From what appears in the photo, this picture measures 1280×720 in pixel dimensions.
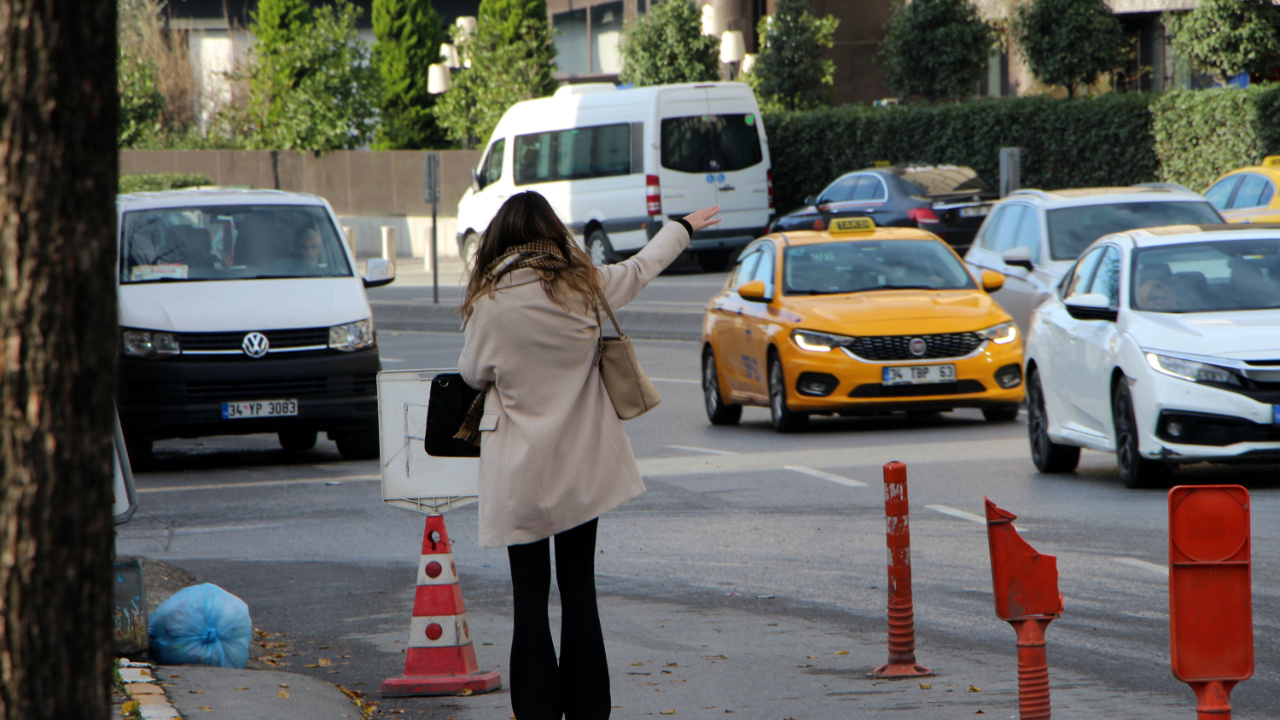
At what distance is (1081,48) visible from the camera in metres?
33.2

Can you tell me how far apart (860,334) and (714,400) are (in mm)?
2086

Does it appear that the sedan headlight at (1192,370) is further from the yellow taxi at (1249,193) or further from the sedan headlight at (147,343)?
the yellow taxi at (1249,193)

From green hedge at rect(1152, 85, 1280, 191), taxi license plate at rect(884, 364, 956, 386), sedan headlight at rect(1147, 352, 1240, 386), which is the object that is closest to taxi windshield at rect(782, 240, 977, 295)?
taxi license plate at rect(884, 364, 956, 386)

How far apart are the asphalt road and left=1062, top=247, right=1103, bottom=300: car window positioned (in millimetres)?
1205

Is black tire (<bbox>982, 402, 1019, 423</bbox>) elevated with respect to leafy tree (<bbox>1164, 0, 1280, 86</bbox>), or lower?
lower

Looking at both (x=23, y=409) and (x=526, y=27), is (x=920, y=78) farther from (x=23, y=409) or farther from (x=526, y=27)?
(x=23, y=409)

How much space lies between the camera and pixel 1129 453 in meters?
10.8

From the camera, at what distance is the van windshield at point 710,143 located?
30.8 m

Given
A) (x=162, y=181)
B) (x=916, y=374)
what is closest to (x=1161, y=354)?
(x=916, y=374)

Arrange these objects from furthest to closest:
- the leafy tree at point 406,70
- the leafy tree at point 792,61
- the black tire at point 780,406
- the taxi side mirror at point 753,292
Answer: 1. the leafy tree at point 406,70
2. the leafy tree at point 792,61
3. the taxi side mirror at point 753,292
4. the black tire at point 780,406

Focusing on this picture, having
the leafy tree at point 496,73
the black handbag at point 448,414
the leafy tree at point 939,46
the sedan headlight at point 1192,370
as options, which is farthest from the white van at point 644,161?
the black handbag at point 448,414

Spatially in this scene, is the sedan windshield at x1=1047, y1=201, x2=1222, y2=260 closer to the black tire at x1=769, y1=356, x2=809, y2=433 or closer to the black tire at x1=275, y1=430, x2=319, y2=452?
the black tire at x1=769, y1=356, x2=809, y2=433

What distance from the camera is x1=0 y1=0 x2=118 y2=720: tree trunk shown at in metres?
2.75

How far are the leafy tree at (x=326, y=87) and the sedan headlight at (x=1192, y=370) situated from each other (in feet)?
129
